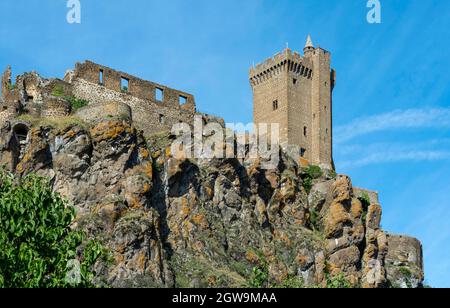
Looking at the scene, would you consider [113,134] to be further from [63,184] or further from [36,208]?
[36,208]

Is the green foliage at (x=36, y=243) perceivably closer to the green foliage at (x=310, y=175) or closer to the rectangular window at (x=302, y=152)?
the green foliage at (x=310, y=175)

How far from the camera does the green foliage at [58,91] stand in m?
61.4

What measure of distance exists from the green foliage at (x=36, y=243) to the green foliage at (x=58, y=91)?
92.0 ft

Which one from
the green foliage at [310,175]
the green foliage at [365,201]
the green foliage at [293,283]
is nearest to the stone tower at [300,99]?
the green foliage at [310,175]

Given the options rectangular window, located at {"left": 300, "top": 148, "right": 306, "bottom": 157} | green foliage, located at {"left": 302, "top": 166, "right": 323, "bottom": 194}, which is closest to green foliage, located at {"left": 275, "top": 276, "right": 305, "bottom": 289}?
green foliage, located at {"left": 302, "top": 166, "right": 323, "bottom": 194}

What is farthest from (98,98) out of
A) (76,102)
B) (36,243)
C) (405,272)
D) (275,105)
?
(36,243)

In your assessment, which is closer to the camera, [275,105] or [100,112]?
[100,112]

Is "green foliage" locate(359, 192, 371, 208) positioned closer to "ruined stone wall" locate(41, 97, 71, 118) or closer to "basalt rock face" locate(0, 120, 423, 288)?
"basalt rock face" locate(0, 120, 423, 288)

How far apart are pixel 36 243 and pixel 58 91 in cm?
3023

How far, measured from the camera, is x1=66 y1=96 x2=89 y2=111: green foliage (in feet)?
202

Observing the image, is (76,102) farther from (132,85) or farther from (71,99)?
(132,85)

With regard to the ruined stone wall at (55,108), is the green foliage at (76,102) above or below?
above

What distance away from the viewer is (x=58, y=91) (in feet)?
203

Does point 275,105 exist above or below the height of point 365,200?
above
